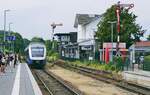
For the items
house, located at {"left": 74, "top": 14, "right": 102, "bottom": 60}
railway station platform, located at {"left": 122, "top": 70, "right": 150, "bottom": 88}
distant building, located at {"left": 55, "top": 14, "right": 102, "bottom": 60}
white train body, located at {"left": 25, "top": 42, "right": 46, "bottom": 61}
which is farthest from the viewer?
house, located at {"left": 74, "top": 14, "right": 102, "bottom": 60}

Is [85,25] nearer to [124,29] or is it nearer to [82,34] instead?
[82,34]

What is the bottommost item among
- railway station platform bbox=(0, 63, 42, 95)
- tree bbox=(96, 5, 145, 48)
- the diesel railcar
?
railway station platform bbox=(0, 63, 42, 95)

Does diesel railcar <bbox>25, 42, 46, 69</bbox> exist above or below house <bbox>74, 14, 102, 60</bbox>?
below

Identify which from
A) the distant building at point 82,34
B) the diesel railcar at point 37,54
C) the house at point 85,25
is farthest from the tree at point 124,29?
the diesel railcar at point 37,54

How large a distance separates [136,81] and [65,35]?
371 feet

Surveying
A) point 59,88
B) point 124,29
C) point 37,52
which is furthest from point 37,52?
point 59,88

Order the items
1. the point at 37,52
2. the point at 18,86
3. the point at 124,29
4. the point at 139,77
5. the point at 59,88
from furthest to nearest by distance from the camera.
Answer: the point at 124,29 < the point at 37,52 < the point at 139,77 < the point at 59,88 < the point at 18,86

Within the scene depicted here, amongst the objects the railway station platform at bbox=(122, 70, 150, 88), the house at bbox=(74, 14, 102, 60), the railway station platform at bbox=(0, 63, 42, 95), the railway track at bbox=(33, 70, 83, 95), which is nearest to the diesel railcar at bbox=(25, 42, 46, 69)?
the railway station platform at bbox=(122, 70, 150, 88)

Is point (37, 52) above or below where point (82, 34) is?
below

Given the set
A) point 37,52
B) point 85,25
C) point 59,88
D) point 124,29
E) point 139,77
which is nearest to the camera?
point 59,88

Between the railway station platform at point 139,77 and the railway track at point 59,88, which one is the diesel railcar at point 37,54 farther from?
the railway track at point 59,88

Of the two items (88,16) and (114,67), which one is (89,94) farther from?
(88,16)

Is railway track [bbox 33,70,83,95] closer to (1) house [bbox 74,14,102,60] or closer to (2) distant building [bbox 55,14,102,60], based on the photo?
(2) distant building [bbox 55,14,102,60]

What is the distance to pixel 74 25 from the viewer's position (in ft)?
447
